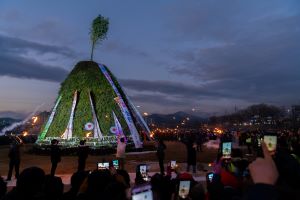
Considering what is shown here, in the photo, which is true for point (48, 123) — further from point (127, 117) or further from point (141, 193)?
point (141, 193)

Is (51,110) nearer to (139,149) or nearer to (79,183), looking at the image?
(139,149)

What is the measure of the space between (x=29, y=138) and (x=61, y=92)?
67.4ft

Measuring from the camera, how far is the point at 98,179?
4.40 meters

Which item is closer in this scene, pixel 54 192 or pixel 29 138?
pixel 54 192

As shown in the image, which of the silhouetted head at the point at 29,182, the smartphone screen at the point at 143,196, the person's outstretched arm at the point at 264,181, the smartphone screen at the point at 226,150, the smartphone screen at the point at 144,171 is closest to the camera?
the person's outstretched arm at the point at 264,181

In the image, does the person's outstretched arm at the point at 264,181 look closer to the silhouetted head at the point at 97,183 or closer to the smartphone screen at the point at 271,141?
the silhouetted head at the point at 97,183

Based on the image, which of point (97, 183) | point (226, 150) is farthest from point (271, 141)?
point (97, 183)

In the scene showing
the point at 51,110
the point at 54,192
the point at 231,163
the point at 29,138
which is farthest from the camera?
the point at 29,138

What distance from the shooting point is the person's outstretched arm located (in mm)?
2412

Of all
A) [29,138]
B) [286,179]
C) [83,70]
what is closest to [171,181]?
[286,179]

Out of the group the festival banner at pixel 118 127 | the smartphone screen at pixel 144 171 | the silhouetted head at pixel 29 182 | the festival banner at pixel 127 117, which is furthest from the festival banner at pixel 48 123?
the silhouetted head at pixel 29 182

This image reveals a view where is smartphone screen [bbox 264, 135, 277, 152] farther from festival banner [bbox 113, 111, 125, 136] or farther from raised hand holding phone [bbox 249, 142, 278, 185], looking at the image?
festival banner [bbox 113, 111, 125, 136]

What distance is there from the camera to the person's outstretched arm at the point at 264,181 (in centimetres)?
241

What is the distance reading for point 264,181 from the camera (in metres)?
2.42
